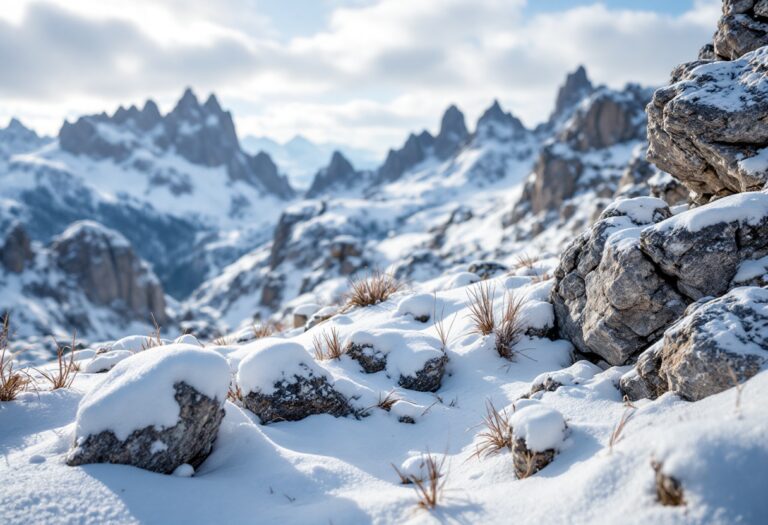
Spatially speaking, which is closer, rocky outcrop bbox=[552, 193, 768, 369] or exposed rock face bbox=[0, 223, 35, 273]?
rocky outcrop bbox=[552, 193, 768, 369]

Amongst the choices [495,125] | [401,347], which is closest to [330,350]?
[401,347]

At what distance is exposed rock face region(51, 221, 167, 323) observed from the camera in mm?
78375

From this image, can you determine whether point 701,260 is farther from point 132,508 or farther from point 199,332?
point 199,332

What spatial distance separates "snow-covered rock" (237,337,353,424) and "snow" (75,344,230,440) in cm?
56

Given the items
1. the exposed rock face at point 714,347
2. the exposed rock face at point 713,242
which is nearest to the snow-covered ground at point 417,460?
the exposed rock face at point 714,347

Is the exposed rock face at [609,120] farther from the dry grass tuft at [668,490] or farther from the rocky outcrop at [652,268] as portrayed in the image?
the dry grass tuft at [668,490]

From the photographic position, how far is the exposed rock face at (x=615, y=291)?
3898 mm

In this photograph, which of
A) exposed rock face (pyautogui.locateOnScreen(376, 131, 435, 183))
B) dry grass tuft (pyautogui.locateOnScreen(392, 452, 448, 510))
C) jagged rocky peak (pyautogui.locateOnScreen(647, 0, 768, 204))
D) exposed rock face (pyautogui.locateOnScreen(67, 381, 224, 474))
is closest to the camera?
dry grass tuft (pyautogui.locateOnScreen(392, 452, 448, 510))

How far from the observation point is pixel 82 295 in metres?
76.6

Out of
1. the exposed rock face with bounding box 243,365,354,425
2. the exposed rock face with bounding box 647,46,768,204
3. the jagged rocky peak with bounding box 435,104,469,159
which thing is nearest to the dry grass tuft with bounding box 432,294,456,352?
the exposed rock face with bounding box 243,365,354,425

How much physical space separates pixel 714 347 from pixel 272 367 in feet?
10.9

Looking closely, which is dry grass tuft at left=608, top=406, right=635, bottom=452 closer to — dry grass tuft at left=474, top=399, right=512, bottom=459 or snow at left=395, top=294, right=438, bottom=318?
dry grass tuft at left=474, top=399, right=512, bottom=459

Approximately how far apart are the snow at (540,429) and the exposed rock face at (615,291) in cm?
142

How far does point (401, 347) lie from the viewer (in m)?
5.02
